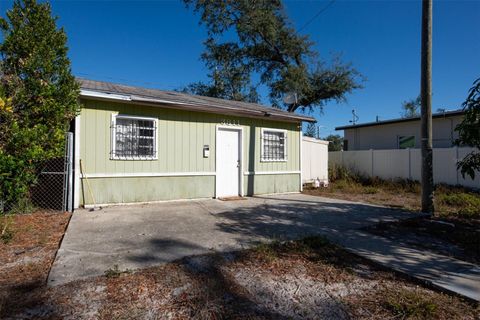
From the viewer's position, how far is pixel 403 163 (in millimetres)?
12148

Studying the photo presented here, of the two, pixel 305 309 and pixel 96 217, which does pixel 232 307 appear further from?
pixel 96 217

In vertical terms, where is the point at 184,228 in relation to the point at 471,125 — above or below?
below

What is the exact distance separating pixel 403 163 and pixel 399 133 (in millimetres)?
4231

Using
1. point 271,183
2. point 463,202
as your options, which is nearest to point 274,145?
point 271,183

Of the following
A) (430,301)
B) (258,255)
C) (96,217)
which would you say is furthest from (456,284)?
(96,217)

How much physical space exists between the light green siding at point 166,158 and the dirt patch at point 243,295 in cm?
408

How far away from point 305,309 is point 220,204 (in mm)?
4965

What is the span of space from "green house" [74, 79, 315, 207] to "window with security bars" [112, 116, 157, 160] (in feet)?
0.08

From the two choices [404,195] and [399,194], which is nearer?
[404,195]

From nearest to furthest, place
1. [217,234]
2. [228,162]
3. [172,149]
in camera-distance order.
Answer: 1. [217,234]
2. [172,149]
3. [228,162]

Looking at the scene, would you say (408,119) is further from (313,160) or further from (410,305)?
(410,305)

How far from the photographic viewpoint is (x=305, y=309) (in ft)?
8.36

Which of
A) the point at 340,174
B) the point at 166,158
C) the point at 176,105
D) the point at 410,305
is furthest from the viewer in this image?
the point at 340,174

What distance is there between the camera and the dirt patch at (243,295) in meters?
2.44
